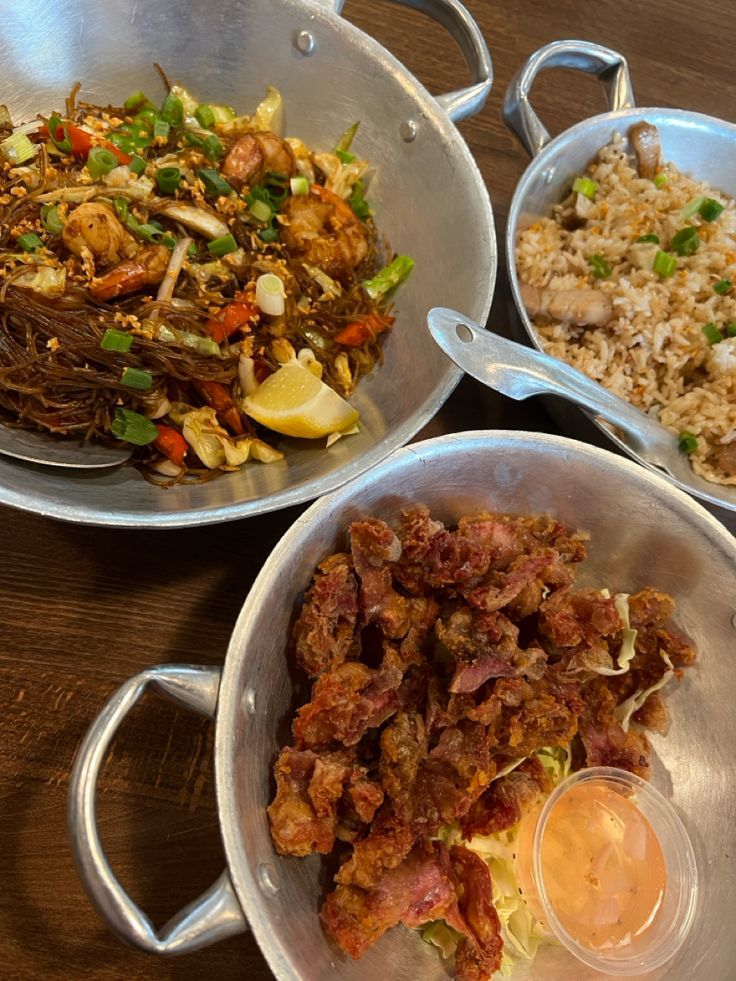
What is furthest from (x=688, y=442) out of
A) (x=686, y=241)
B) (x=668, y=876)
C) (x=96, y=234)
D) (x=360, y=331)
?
(x=96, y=234)

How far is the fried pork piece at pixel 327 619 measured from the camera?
3.99 feet

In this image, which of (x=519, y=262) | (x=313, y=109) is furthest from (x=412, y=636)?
(x=313, y=109)

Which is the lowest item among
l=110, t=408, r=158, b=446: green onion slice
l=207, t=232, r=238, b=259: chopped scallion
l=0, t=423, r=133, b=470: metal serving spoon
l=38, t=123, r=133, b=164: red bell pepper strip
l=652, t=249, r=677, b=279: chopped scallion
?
l=0, t=423, r=133, b=470: metal serving spoon

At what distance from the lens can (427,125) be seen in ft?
5.57

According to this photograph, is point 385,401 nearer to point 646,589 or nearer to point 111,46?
point 646,589

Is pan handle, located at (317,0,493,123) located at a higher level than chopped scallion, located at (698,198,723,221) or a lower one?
higher

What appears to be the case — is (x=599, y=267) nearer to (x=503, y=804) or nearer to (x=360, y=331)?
(x=360, y=331)

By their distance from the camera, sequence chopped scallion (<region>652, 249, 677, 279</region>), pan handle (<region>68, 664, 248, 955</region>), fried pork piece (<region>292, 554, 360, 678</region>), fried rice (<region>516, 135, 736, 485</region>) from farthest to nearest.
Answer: chopped scallion (<region>652, 249, 677, 279</region>), fried rice (<region>516, 135, 736, 485</region>), fried pork piece (<region>292, 554, 360, 678</region>), pan handle (<region>68, 664, 248, 955</region>)

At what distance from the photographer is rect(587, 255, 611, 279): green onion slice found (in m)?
1.94

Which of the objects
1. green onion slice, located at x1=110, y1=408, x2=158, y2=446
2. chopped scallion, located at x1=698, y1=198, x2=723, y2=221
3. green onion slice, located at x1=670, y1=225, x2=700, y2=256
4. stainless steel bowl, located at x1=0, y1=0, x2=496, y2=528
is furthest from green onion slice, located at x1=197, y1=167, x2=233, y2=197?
chopped scallion, located at x1=698, y1=198, x2=723, y2=221

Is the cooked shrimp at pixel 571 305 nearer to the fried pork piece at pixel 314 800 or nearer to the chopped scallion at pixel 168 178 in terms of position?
the chopped scallion at pixel 168 178

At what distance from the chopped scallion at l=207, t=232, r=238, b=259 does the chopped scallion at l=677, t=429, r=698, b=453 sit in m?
1.26

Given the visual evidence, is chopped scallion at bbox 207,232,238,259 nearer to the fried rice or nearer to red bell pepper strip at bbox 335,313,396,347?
red bell pepper strip at bbox 335,313,396,347

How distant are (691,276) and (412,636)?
138 centimetres
